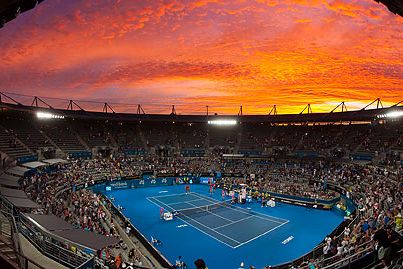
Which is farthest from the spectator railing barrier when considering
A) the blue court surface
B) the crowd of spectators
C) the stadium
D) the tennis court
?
the tennis court

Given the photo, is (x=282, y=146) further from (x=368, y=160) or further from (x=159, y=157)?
(x=159, y=157)

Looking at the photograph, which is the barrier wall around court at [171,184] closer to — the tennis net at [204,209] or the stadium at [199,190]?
the stadium at [199,190]

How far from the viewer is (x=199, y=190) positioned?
45.6m

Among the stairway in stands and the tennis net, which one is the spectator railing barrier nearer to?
the tennis net

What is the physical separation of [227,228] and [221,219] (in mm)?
2978

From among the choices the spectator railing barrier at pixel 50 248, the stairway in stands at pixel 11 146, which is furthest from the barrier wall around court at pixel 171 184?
the spectator railing barrier at pixel 50 248

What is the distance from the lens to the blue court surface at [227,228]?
69.3 feet

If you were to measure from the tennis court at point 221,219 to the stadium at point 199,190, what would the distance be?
5.2 inches

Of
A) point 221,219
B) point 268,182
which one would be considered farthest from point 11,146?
point 268,182

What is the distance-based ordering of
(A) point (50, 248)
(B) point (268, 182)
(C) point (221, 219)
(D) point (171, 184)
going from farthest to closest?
1. (D) point (171, 184)
2. (B) point (268, 182)
3. (C) point (221, 219)
4. (A) point (50, 248)

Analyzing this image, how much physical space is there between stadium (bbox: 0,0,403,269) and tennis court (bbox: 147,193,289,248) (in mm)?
132

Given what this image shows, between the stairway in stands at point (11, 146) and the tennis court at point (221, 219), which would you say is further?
the stairway in stands at point (11, 146)

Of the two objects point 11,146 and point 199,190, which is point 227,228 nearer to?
point 199,190

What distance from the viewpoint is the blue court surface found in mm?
21109
